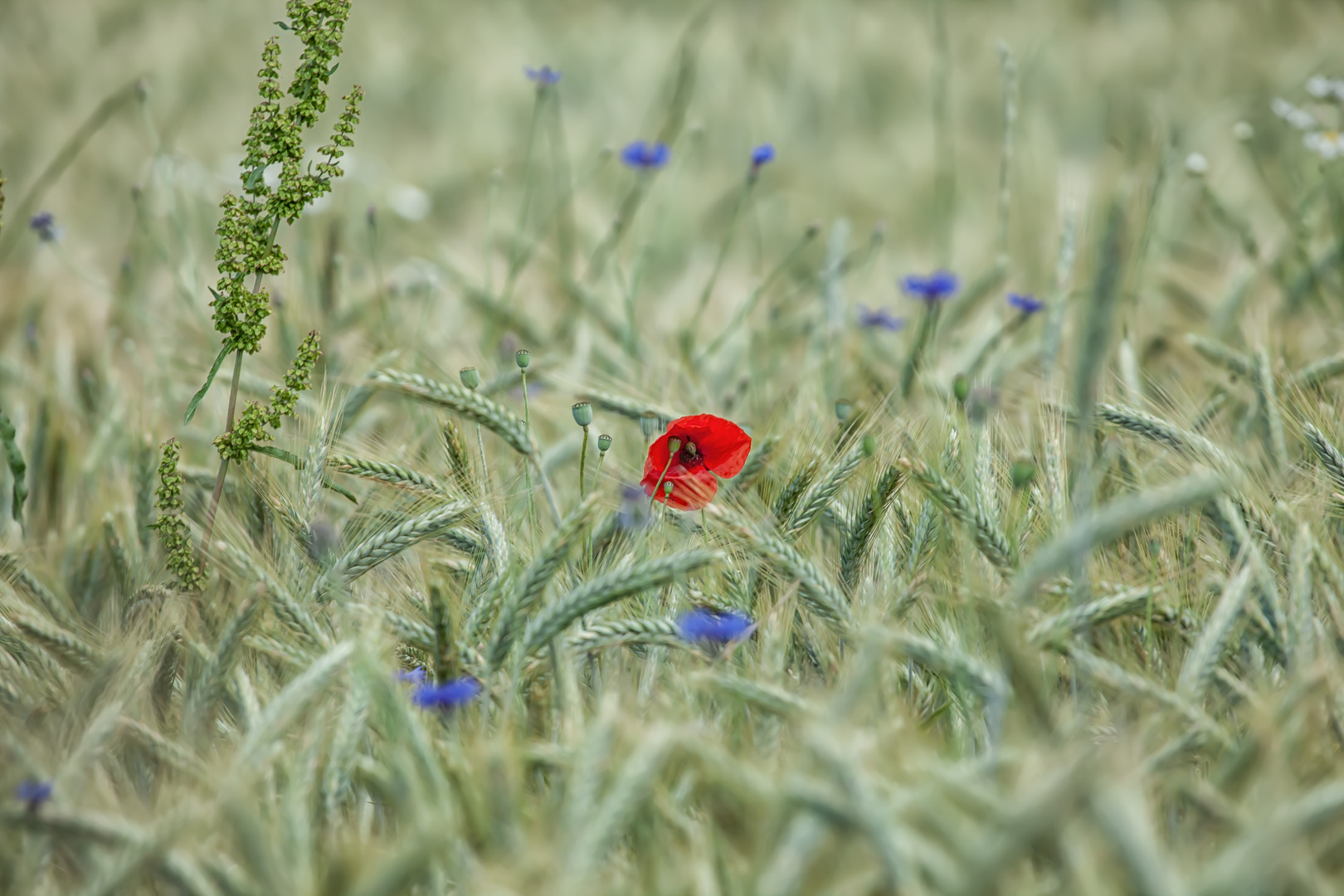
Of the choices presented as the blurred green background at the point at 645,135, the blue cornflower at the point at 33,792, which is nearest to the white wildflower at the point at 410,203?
the blurred green background at the point at 645,135

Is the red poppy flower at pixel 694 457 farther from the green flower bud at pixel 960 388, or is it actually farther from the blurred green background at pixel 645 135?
the blurred green background at pixel 645 135

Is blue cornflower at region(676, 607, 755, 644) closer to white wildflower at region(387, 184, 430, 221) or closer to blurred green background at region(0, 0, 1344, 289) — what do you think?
blurred green background at region(0, 0, 1344, 289)

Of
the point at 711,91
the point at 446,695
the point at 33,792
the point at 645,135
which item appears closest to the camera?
the point at 33,792

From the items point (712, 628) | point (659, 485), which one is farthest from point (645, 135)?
point (712, 628)

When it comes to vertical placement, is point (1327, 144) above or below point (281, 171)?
below

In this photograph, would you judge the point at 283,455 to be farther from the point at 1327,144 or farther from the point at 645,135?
the point at 645,135

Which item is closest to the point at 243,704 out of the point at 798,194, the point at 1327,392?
the point at 1327,392
